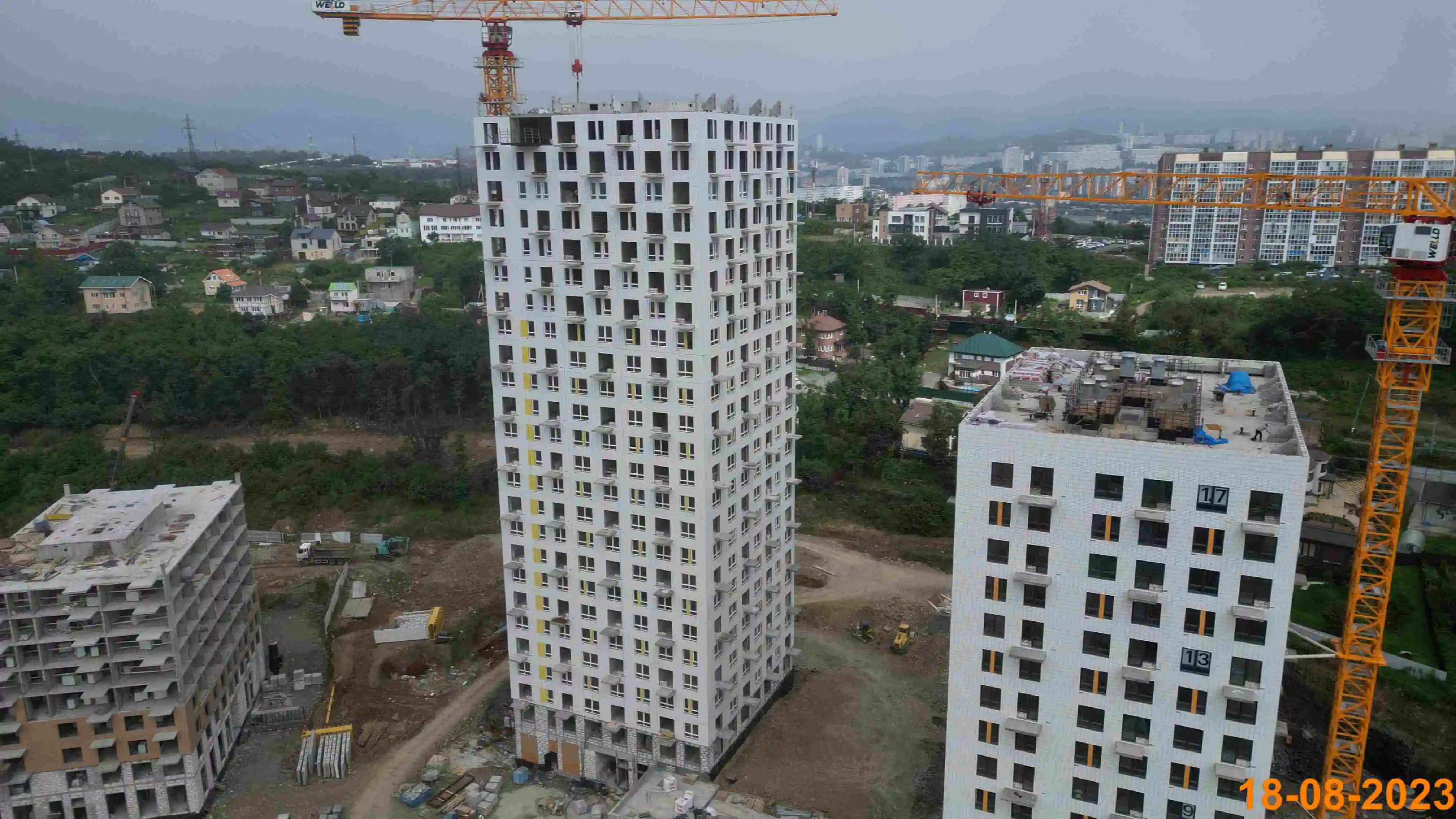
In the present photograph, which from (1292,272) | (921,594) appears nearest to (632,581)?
(921,594)

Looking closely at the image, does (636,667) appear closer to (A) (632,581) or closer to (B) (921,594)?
(A) (632,581)

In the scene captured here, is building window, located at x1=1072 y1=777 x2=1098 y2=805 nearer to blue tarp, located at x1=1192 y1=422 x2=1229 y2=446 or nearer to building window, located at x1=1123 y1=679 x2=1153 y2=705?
building window, located at x1=1123 y1=679 x2=1153 y2=705

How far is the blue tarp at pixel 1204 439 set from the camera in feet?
57.1

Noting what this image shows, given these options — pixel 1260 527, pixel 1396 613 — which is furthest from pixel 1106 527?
pixel 1396 613

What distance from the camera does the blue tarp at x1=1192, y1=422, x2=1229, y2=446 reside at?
17.4m

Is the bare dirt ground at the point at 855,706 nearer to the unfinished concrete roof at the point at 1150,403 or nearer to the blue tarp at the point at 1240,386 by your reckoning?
the unfinished concrete roof at the point at 1150,403

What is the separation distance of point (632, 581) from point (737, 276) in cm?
865

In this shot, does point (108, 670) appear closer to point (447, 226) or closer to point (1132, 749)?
point (1132, 749)

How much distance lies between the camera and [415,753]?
93.1ft

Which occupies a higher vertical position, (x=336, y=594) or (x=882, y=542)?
(x=882, y=542)

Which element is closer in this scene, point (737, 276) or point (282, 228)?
point (737, 276)

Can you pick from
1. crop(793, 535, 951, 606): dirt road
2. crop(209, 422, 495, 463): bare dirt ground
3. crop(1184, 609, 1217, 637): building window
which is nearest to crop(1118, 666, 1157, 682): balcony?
crop(1184, 609, 1217, 637): building window

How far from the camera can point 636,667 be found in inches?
1009

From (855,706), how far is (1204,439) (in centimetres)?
1629
